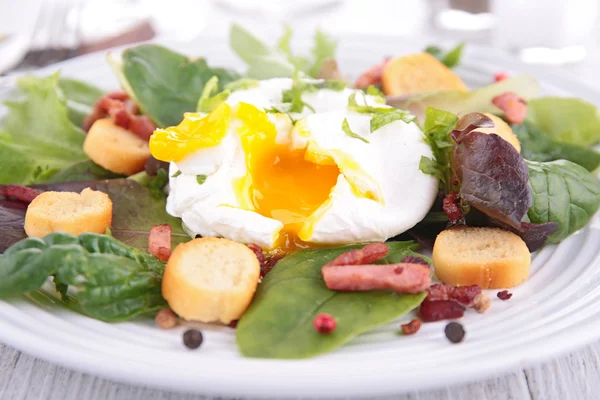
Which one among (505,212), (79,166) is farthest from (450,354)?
(79,166)

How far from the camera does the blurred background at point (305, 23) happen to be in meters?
6.39

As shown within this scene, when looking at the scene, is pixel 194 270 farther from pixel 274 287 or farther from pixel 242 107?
pixel 242 107

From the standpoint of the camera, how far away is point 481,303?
9.63 ft

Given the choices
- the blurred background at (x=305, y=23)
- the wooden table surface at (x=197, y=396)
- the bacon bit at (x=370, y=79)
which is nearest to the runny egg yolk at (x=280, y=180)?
the wooden table surface at (x=197, y=396)

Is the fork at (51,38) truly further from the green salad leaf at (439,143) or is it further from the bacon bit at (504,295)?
the bacon bit at (504,295)

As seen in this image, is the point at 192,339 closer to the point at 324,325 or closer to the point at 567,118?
the point at 324,325

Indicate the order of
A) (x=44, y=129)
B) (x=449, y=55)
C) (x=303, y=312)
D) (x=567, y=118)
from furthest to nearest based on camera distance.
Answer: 1. (x=449, y=55)
2. (x=567, y=118)
3. (x=44, y=129)
4. (x=303, y=312)

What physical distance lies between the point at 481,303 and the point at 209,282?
1110mm

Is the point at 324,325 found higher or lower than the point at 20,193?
higher

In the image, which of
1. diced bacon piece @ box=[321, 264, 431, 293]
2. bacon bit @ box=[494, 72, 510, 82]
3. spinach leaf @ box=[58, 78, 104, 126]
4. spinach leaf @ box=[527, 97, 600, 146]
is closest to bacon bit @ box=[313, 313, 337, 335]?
diced bacon piece @ box=[321, 264, 431, 293]

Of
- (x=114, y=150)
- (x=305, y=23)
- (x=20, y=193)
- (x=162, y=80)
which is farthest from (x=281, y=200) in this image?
(x=305, y=23)

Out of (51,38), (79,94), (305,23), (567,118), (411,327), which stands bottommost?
(305,23)

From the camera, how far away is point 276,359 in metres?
2.51

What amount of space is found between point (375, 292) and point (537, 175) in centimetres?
120
